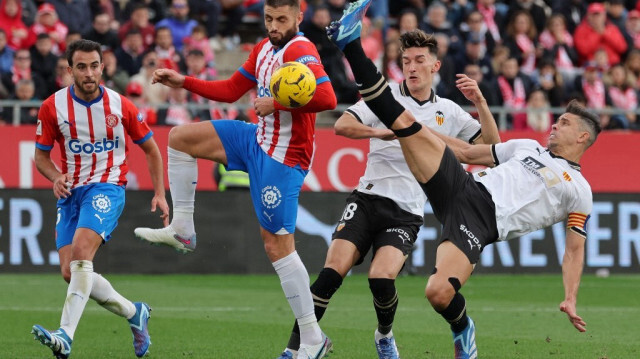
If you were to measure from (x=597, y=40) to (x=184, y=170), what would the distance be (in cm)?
1449

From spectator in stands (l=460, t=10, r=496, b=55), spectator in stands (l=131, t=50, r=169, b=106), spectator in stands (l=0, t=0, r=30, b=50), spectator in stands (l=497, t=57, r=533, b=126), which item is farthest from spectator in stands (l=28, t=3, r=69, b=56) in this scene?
spectator in stands (l=497, t=57, r=533, b=126)

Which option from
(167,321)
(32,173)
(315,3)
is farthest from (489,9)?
(167,321)

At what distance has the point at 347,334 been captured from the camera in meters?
10.7

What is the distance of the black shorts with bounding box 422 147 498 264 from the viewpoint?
26.7ft

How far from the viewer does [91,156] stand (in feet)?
29.9

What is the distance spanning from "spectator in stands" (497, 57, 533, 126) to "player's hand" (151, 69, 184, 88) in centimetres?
1174

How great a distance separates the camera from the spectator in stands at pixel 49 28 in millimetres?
18359

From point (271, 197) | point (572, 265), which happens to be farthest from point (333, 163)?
point (572, 265)

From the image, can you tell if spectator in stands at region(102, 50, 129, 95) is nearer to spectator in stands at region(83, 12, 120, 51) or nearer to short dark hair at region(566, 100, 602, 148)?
spectator in stands at region(83, 12, 120, 51)

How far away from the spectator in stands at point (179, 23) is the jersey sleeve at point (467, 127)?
10.6m

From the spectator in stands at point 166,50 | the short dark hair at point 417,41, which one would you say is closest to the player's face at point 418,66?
the short dark hair at point 417,41

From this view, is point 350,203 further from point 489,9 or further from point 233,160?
point 489,9

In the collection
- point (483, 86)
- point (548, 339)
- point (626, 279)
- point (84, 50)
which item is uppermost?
point (84, 50)

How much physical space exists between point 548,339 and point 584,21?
1290 cm
